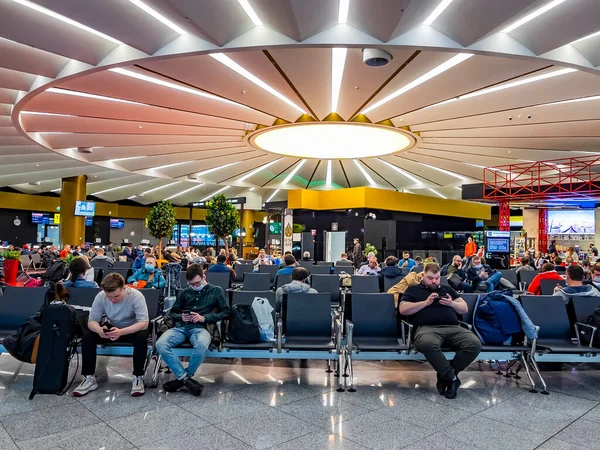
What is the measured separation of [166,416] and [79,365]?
6.63 feet

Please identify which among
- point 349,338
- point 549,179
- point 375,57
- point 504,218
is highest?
point 549,179

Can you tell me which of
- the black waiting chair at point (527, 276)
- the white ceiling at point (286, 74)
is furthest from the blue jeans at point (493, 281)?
the white ceiling at point (286, 74)

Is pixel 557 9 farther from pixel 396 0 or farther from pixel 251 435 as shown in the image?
pixel 251 435

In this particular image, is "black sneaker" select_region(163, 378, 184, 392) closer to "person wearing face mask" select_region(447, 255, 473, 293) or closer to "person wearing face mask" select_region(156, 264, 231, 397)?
"person wearing face mask" select_region(156, 264, 231, 397)

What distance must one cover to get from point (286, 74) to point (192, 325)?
4766 millimetres

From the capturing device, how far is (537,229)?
2605 cm

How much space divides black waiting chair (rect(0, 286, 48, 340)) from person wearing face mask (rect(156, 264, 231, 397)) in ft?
5.23

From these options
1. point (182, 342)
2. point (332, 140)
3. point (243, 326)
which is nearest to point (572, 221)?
point (332, 140)

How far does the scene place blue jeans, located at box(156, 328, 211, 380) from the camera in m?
4.21

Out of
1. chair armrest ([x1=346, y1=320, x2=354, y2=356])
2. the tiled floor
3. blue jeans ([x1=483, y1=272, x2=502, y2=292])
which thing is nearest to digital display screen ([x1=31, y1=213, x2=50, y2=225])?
the tiled floor

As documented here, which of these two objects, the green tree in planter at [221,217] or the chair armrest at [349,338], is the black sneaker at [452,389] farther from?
the green tree in planter at [221,217]

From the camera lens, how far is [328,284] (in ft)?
24.9

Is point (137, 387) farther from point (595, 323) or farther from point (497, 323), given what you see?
point (595, 323)

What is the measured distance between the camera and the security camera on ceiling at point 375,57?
6360 mm
